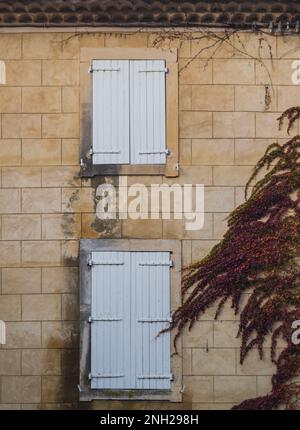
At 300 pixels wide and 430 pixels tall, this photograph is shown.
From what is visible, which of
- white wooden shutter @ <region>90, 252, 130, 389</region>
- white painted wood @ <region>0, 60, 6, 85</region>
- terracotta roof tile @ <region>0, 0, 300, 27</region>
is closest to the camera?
white wooden shutter @ <region>90, 252, 130, 389</region>

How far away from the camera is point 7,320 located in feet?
36.0

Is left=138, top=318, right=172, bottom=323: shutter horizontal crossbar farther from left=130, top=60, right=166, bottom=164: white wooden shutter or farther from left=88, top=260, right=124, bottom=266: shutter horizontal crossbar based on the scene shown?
left=130, top=60, right=166, bottom=164: white wooden shutter

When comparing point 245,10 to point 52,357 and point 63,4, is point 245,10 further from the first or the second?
point 52,357

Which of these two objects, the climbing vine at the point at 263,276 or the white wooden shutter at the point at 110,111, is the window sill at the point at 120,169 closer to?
the white wooden shutter at the point at 110,111

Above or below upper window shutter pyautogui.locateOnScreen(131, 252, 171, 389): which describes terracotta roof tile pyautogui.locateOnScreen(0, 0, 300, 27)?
above

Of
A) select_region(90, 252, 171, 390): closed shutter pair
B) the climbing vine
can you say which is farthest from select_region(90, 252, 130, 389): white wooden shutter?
the climbing vine

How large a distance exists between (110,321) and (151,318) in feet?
1.59

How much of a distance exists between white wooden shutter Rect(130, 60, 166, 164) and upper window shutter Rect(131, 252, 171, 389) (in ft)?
4.25

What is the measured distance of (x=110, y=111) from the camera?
11102 millimetres

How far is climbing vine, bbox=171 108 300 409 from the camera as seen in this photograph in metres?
10.9

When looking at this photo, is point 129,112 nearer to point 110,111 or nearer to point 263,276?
point 110,111

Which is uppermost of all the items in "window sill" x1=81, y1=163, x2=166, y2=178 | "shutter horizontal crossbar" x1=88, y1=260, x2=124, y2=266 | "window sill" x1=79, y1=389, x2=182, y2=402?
"window sill" x1=81, y1=163, x2=166, y2=178

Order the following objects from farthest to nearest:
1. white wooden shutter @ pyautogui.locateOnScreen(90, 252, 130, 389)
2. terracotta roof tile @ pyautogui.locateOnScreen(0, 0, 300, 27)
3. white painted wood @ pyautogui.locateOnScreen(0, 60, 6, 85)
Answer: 1. white painted wood @ pyautogui.locateOnScreen(0, 60, 6, 85)
2. terracotta roof tile @ pyautogui.locateOnScreen(0, 0, 300, 27)
3. white wooden shutter @ pyautogui.locateOnScreen(90, 252, 130, 389)

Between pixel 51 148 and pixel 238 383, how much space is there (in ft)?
11.7
